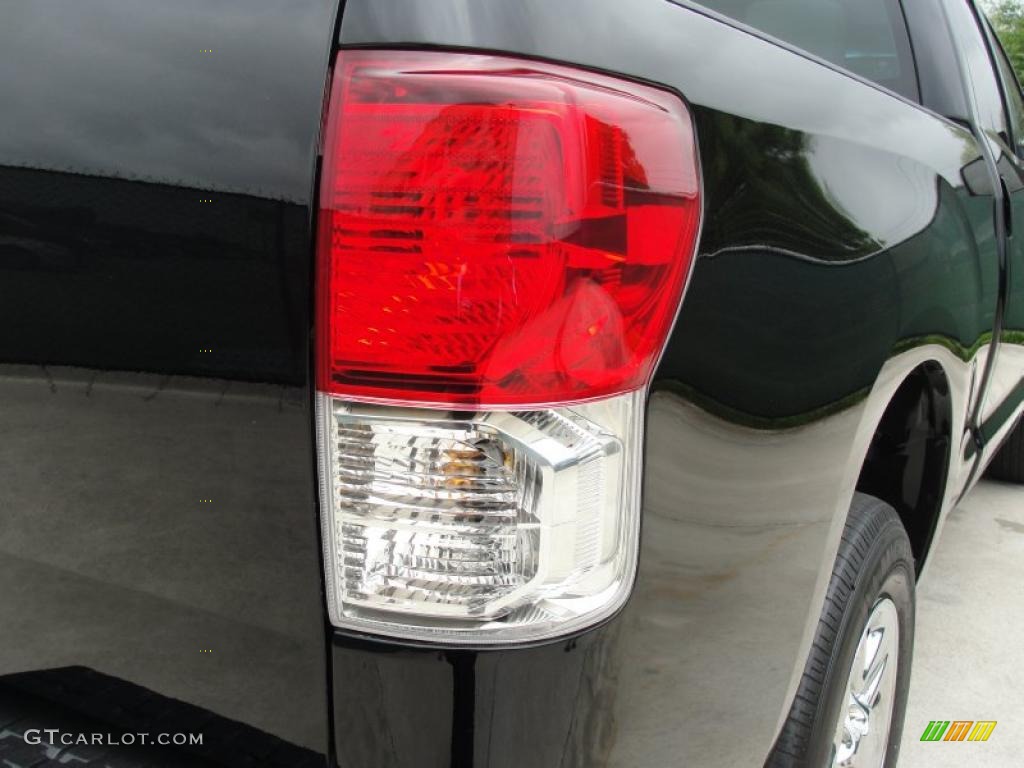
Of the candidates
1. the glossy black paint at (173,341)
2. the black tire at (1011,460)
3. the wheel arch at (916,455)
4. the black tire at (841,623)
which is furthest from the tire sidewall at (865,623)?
the black tire at (1011,460)

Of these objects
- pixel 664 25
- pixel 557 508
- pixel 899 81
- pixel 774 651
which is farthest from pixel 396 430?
pixel 899 81

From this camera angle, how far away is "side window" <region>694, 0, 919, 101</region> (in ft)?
7.21

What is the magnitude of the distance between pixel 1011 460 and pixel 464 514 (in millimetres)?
3831

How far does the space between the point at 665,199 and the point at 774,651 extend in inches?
25.4

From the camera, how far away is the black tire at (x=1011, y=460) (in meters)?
4.05

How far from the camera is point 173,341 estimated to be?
0.95 meters

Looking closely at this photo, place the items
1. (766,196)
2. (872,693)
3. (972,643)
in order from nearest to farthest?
1. (766,196)
2. (872,693)
3. (972,643)

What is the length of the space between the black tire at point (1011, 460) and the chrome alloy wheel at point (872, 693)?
2.47m

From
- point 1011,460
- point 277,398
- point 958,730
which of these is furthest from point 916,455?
point 1011,460

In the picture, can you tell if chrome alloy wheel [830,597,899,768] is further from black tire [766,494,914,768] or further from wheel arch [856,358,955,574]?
wheel arch [856,358,955,574]

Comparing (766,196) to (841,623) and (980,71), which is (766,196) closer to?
(841,623)

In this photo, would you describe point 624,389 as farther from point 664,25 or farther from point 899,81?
point 899,81

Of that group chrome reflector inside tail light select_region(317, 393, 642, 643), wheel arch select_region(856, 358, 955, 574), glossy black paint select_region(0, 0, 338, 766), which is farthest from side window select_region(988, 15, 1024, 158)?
glossy black paint select_region(0, 0, 338, 766)

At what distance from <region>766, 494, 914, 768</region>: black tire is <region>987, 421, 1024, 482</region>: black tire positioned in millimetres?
2585
